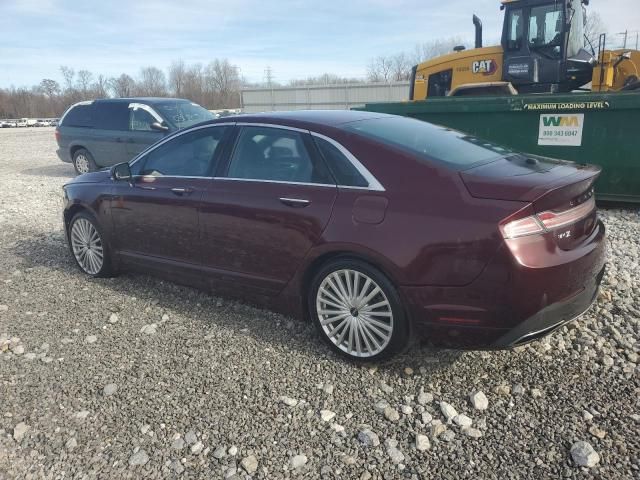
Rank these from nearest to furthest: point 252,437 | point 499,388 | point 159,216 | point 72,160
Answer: point 252,437
point 499,388
point 159,216
point 72,160

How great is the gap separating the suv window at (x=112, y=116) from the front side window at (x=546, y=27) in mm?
8228

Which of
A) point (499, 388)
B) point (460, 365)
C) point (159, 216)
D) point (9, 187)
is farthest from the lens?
point (9, 187)

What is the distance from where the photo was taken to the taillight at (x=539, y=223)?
2736mm

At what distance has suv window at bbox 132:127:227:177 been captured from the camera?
4188mm

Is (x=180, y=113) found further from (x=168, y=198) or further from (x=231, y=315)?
(x=231, y=315)

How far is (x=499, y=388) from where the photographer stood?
9.95 feet

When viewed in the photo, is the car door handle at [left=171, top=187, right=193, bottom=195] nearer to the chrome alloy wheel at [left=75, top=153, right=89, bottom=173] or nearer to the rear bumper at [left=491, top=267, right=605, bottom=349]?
the rear bumper at [left=491, top=267, right=605, bottom=349]

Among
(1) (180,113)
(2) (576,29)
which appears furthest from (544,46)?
(1) (180,113)

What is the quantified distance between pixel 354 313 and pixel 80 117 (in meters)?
11.0

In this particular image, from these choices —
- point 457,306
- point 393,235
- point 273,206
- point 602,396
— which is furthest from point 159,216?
point 602,396

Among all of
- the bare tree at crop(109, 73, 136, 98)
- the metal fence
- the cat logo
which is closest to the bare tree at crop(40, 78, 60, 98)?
the bare tree at crop(109, 73, 136, 98)

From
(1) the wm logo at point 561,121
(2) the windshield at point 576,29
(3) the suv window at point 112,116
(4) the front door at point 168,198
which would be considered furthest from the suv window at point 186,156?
(2) the windshield at point 576,29

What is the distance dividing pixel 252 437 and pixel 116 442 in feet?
2.39

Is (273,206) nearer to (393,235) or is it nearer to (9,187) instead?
(393,235)
